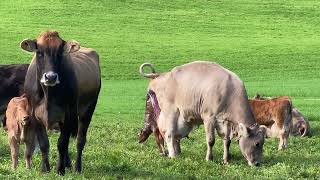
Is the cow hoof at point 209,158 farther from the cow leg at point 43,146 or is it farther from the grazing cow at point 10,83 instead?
the grazing cow at point 10,83

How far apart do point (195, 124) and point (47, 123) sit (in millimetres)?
4393

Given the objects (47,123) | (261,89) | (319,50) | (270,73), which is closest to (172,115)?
(47,123)

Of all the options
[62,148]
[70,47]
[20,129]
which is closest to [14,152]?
[20,129]

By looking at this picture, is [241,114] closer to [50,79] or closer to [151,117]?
[151,117]

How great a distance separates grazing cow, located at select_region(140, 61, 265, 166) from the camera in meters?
13.7

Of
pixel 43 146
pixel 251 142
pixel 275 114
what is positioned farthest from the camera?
pixel 275 114

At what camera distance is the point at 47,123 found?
11.6m

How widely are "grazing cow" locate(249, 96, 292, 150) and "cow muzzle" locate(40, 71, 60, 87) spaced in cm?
698

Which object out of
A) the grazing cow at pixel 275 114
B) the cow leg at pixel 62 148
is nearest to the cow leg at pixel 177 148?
the grazing cow at pixel 275 114

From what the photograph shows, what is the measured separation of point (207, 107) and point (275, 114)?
3537 millimetres

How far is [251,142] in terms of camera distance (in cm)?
1362

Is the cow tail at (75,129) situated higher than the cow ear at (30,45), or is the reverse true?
the cow ear at (30,45)

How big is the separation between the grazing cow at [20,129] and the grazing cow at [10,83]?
10.4ft

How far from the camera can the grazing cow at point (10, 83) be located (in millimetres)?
16297
